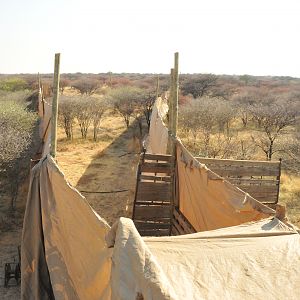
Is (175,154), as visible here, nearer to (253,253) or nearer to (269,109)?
(253,253)

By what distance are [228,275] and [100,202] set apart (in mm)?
8633

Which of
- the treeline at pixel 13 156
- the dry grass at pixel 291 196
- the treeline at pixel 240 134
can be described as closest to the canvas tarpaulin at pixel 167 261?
the treeline at pixel 13 156

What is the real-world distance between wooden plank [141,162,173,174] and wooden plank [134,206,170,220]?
2.05 ft

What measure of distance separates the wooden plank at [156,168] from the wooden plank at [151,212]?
624mm

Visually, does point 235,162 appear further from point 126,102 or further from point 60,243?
point 126,102

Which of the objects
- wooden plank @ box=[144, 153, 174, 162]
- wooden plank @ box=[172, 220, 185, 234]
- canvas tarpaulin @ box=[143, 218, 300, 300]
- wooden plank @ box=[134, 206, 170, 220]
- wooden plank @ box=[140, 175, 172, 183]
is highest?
wooden plank @ box=[144, 153, 174, 162]

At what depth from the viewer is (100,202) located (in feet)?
35.8

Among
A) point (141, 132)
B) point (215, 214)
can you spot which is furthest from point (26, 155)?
point (141, 132)

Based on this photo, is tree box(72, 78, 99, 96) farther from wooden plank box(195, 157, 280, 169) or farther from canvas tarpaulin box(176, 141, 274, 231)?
canvas tarpaulin box(176, 141, 274, 231)

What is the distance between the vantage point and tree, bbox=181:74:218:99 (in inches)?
1323

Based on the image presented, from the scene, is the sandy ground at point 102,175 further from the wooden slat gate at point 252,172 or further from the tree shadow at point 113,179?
the wooden slat gate at point 252,172

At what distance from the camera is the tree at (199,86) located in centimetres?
3359

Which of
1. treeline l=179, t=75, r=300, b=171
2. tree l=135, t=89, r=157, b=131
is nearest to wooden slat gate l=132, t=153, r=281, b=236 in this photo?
treeline l=179, t=75, r=300, b=171

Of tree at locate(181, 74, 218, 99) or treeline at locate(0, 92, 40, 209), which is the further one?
tree at locate(181, 74, 218, 99)
